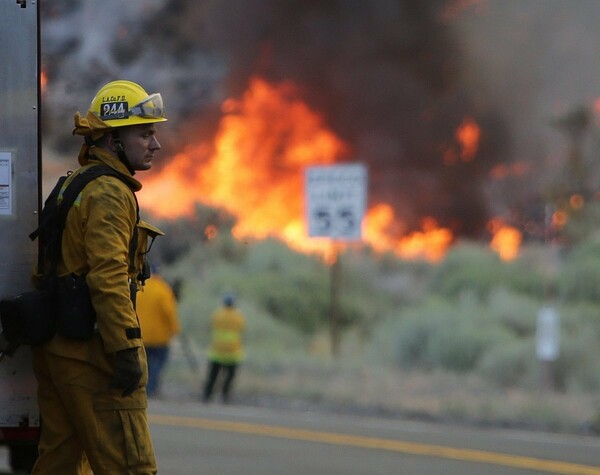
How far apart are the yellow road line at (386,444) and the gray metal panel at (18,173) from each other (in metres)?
6.05

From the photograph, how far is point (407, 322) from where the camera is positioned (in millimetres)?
22719

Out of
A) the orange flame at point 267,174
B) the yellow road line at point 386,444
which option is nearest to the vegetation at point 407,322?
the orange flame at point 267,174

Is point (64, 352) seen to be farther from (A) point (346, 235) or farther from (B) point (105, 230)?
(A) point (346, 235)

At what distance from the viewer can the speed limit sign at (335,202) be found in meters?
19.1

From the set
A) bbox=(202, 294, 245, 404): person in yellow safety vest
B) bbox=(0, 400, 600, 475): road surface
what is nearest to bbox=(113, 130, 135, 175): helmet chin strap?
bbox=(0, 400, 600, 475): road surface

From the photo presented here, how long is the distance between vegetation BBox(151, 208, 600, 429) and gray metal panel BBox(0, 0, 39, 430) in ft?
32.7

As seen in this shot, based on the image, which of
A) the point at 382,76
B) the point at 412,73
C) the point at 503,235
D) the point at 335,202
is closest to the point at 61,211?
the point at 335,202

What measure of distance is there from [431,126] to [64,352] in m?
31.8

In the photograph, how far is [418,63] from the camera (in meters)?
37.1

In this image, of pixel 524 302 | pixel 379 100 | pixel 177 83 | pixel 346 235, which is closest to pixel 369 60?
pixel 379 100

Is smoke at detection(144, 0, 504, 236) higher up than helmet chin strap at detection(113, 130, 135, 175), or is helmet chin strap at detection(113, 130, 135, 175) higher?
smoke at detection(144, 0, 504, 236)

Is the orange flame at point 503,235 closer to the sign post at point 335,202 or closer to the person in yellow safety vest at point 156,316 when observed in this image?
the sign post at point 335,202

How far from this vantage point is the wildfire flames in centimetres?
3391

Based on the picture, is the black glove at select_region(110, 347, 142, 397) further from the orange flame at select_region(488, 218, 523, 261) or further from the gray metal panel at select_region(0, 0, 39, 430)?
the orange flame at select_region(488, 218, 523, 261)
